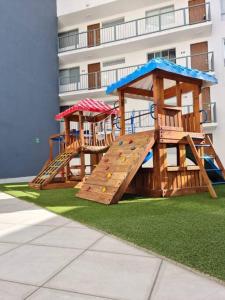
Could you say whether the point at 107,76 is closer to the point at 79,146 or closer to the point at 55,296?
the point at 79,146

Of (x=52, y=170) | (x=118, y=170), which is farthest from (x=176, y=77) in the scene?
(x=52, y=170)

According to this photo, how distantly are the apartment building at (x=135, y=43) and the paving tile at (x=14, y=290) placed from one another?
15.6 m

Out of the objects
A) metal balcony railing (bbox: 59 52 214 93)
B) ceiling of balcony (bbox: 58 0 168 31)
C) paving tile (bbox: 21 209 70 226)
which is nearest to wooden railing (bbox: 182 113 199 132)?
paving tile (bbox: 21 209 70 226)

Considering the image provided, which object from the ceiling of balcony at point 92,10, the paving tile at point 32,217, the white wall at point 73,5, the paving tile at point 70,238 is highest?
the white wall at point 73,5

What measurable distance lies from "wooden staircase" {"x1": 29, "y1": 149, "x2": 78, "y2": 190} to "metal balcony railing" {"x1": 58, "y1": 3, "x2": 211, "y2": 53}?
431 inches

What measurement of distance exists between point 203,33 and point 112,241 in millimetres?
17060

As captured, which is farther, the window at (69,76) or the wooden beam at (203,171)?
the window at (69,76)

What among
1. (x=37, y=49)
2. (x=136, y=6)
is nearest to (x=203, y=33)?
(x=136, y=6)

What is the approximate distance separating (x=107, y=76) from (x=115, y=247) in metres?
17.8

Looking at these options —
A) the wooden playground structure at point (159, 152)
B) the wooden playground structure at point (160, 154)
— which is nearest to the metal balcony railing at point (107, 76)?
the wooden playground structure at point (159, 152)

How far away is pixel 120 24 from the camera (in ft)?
62.0

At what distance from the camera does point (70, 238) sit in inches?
150

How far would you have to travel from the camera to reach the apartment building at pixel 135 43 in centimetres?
1678

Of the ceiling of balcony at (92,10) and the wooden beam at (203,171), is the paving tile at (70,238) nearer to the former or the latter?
the wooden beam at (203,171)
